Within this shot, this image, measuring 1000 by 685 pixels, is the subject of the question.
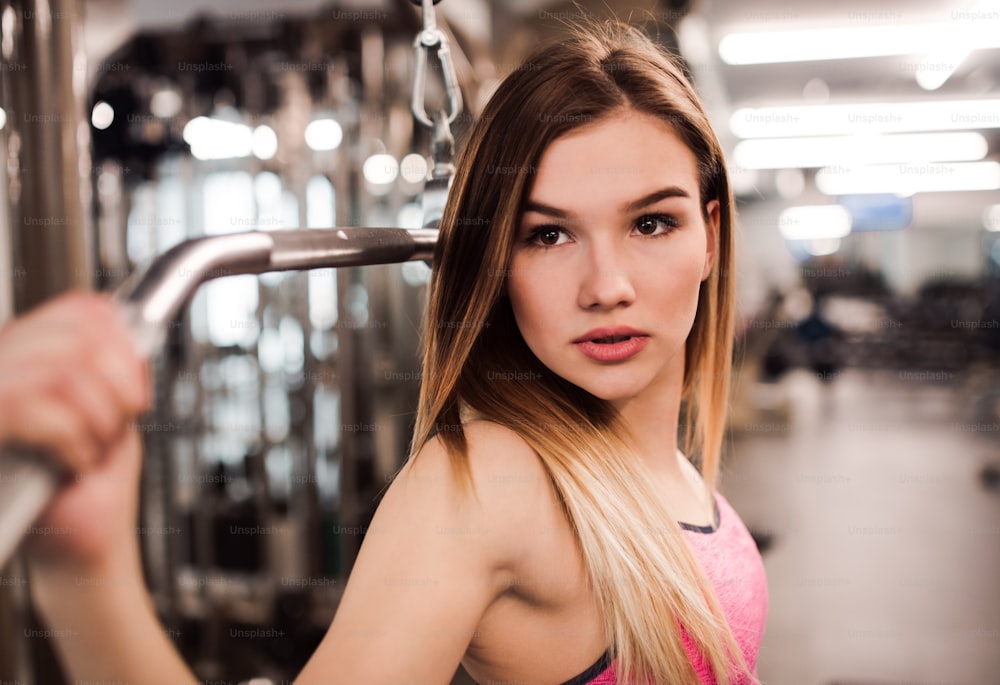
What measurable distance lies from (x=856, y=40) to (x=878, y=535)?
305cm

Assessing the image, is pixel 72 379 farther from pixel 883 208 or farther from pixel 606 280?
pixel 883 208

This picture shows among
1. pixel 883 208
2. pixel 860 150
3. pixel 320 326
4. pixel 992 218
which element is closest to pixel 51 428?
pixel 320 326

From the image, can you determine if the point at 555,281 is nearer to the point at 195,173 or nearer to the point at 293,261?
the point at 293,261

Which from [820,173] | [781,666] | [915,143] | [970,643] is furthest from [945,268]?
[781,666]

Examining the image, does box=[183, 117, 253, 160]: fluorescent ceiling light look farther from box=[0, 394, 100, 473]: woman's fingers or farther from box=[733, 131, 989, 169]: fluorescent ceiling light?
box=[733, 131, 989, 169]: fluorescent ceiling light

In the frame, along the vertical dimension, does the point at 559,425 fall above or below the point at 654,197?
below

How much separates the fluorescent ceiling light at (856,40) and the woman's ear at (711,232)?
4.45m

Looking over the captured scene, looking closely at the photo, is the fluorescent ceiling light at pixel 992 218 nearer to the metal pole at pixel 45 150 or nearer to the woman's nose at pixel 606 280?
the woman's nose at pixel 606 280

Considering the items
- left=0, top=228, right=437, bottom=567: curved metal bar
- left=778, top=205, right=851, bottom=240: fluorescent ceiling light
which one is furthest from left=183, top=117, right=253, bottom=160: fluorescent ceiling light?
left=778, top=205, right=851, bottom=240: fluorescent ceiling light

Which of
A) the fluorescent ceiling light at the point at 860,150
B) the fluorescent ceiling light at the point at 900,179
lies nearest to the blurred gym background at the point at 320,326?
the fluorescent ceiling light at the point at 860,150

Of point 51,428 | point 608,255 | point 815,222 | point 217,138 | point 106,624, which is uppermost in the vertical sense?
point 815,222

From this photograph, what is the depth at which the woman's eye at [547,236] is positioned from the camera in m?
0.80

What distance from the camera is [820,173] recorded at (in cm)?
1095

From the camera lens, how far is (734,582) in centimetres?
92
